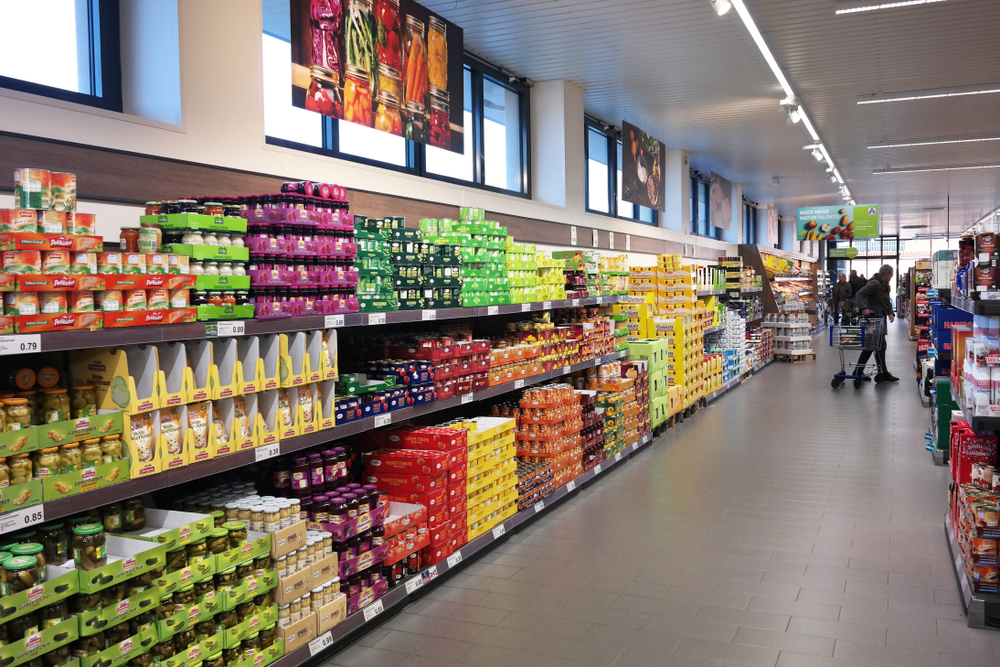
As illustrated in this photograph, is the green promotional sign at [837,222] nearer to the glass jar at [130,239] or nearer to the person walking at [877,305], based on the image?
the person walking at [877,305]

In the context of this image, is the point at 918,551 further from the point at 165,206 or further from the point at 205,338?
the point at 165,206

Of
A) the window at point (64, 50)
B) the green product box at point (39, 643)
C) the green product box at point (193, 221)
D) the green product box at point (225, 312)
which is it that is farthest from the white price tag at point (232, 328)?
the window at point (64, 50)

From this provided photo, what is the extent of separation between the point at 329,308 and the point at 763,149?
12058 millimetres

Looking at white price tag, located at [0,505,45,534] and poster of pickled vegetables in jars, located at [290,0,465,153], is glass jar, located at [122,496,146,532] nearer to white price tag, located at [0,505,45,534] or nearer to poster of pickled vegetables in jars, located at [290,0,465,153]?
white price tag, located at [0,505,45,534]

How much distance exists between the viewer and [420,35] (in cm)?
549

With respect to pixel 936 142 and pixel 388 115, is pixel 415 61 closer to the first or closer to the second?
pixel 388 115

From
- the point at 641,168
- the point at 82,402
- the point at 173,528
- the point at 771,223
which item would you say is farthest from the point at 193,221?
the point at 771,223

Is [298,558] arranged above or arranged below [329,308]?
below

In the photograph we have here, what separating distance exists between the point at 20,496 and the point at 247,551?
3.01ft

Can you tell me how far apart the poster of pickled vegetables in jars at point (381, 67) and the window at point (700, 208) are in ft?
37.9

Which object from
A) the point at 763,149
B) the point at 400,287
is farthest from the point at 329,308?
the point at 763,149

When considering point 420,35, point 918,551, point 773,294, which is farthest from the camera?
point 773,294

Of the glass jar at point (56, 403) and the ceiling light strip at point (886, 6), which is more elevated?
the ceiling light strip at point (886, 6)

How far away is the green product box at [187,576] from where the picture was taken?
2.68 metres
